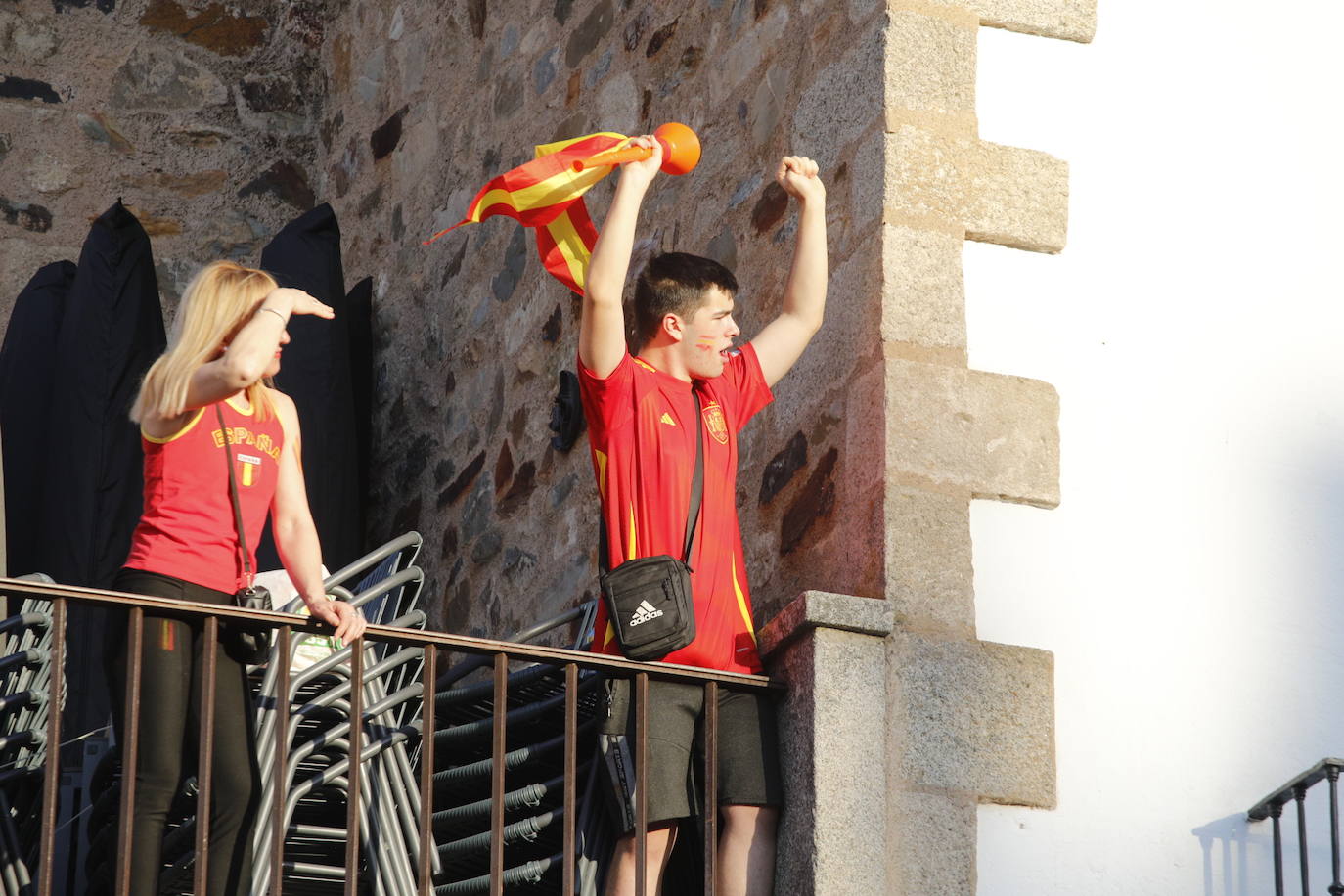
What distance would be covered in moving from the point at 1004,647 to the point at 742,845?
0.67 m

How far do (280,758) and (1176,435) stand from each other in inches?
80.5

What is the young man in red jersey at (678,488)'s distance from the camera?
4090 mm

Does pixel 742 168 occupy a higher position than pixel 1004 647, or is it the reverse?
pixel 742 168

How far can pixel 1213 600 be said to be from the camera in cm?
456

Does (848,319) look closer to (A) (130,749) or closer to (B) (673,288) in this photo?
(B) (673,288)

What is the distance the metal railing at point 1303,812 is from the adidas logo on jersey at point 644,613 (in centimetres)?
132

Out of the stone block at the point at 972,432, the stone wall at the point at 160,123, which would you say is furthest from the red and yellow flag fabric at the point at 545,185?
the stone wall at the point at 160,123

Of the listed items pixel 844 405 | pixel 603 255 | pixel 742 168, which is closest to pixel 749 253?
pixel 742 168

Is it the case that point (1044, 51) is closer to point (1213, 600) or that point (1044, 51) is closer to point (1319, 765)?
point (1213, 600)

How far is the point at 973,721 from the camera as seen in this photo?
4238mm

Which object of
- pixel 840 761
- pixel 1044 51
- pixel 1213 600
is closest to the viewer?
pixel 840 761

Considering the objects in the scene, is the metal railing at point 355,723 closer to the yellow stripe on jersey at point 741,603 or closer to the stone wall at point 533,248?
the yellow stripe on jersey at point 741,603

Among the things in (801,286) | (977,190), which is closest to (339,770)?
(801,286)

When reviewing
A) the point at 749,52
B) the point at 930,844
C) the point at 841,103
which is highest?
the point at 749,52
